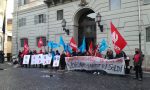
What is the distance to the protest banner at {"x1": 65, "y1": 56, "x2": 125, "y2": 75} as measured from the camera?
1656 centimetres

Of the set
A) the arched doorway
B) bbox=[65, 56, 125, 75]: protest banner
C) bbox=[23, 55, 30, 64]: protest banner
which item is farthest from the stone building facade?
bbox=[65, 56, 125, 75]: protest banner

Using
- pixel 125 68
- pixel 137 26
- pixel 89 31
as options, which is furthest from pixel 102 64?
pixel 89 31

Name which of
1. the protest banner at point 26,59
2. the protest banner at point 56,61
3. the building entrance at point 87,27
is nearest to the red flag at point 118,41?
the protest banner at point 56,61

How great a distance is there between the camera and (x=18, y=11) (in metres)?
33.5

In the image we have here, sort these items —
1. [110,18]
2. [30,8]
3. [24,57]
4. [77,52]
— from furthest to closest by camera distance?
1. [30,8]
2. [24,57]
3. [110,18]
4. [77,52]

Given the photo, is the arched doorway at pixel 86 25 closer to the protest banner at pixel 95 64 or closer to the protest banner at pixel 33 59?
the protest banner at pixel 33 59

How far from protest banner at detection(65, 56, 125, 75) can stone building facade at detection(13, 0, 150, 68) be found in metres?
4.22

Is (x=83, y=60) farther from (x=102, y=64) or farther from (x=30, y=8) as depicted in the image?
(x=30, y=8)

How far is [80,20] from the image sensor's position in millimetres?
27062

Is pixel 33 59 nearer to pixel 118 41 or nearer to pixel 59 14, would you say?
pixel 59 14

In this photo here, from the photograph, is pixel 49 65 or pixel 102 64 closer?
pixel 102 64

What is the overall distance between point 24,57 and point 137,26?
10233 millimetres

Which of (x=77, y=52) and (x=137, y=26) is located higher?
(x=137, y=26)

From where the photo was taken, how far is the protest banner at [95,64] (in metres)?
16.6
